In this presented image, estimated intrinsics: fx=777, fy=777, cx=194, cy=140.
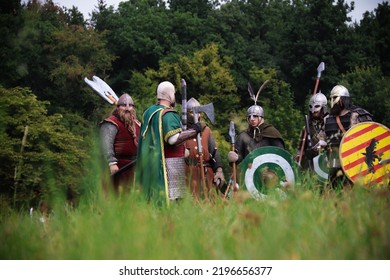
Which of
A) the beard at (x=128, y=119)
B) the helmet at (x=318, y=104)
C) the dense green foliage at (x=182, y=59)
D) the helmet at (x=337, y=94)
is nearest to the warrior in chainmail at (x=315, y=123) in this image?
the helmet at (x=318, y=104)

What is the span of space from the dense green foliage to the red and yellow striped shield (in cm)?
2024

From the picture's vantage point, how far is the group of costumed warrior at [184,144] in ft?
20.6

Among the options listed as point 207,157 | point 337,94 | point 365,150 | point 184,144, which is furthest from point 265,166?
point 207,157

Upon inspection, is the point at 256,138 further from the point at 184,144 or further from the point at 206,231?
the point at 206,231

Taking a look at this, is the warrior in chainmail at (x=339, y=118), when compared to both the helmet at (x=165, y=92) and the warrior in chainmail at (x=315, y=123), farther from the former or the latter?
the helmet at (x=165, y=92)

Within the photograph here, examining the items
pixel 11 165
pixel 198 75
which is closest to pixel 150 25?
pixel 198 75

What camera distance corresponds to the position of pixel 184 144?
268 inches

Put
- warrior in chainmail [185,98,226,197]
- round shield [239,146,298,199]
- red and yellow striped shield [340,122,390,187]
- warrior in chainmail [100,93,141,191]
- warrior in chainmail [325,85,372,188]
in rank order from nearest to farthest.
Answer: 1. red and yellow striped shield [340,122,390,187]
2. round shield [239,146,298,199]
3. warrior in chainmail [325,85,372,188]
4. warrior in chainmail [100,93,141,191]
5. warrior in chainmail [185,98,226,197]

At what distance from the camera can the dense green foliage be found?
3002cm

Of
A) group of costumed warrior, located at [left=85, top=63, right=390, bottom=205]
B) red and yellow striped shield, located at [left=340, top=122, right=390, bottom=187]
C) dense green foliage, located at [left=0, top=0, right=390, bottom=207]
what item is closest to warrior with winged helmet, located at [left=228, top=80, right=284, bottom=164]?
group of costumed warrior, located at [left=85, top=63, right=390, bottom=205]

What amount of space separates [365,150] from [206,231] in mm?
2919

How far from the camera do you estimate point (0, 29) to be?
1113 inches

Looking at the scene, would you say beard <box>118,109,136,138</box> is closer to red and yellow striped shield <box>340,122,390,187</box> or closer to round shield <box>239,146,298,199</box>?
round shield <box>239,146,298,199</box>

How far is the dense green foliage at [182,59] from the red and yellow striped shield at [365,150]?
2024 centimetres
